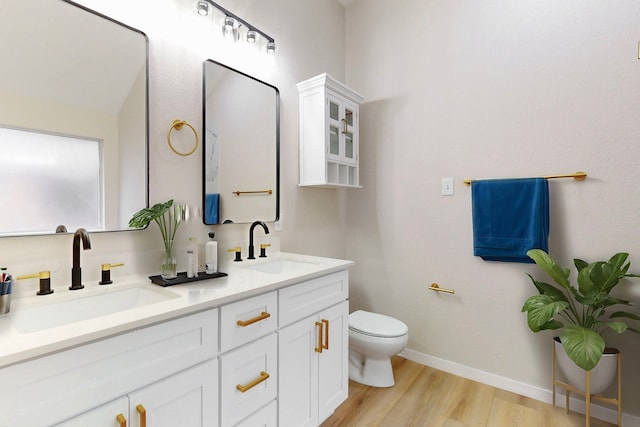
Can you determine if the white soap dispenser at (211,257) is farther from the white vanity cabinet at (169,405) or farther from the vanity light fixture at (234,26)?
the vanity light fixture at (234,26)

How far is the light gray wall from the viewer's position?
1680mm

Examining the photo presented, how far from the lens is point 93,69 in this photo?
1.25 meters

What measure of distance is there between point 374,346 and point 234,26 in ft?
6.73

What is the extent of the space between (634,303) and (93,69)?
283cm

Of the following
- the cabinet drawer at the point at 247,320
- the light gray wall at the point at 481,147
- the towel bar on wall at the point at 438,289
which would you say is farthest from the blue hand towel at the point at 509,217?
the cabinet drawer at the point at 247,320

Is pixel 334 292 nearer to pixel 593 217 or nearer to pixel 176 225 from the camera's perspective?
pixel 176 225

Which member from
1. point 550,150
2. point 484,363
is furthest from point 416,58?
point 484,363

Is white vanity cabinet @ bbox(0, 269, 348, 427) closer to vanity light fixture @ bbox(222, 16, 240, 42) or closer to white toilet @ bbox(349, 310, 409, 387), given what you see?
white toilet @ bbox(349, 310, 409, 387)

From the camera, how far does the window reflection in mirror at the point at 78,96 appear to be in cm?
107

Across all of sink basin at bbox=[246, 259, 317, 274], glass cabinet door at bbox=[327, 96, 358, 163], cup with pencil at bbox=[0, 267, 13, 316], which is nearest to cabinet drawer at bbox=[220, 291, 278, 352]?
sink basin at bbox=[246, 259, 317, 274]

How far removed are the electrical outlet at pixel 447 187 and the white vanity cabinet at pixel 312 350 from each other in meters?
1.04

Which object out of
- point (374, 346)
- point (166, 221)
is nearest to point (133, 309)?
point (166, 221)

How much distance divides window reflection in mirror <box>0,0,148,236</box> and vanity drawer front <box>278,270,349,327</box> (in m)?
0.77

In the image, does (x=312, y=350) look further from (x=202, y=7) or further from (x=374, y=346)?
(x=202, y=7)
